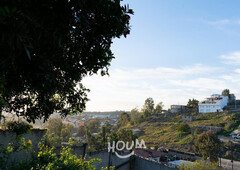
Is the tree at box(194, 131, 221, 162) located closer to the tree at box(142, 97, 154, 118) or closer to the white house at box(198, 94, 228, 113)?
the white house at box(198, 94, 228, 113)

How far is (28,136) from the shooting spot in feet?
26.6

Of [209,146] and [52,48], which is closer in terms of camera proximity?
[52,48]

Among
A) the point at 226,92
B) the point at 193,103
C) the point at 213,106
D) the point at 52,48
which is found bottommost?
the point at 213,106

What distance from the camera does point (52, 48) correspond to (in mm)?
3322

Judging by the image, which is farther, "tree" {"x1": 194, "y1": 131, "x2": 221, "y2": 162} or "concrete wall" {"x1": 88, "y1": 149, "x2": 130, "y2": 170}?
"tree" {"x1": 194, "y1": 131, "x2": 221, "y2": 162}

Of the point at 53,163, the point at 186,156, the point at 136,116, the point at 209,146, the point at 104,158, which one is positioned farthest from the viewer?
the point at 136,116

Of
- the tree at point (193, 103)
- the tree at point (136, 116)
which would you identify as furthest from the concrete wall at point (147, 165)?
the tree at point (193, 103)

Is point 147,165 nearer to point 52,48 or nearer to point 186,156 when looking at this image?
point 52,48

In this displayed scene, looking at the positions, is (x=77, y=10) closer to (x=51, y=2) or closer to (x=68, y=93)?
(x=51, y=2)

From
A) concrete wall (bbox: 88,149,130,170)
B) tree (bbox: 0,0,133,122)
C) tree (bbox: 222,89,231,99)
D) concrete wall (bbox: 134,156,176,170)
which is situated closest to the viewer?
tree (bbox: 0,0,133,122)

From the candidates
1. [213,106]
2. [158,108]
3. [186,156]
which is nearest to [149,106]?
[158,108]

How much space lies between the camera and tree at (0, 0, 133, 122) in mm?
2422

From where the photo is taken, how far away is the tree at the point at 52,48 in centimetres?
242

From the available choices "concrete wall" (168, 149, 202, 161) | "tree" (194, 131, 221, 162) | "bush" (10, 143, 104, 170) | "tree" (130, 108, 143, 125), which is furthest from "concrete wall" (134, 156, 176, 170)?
"tree" (130, 108, 143, 125)
